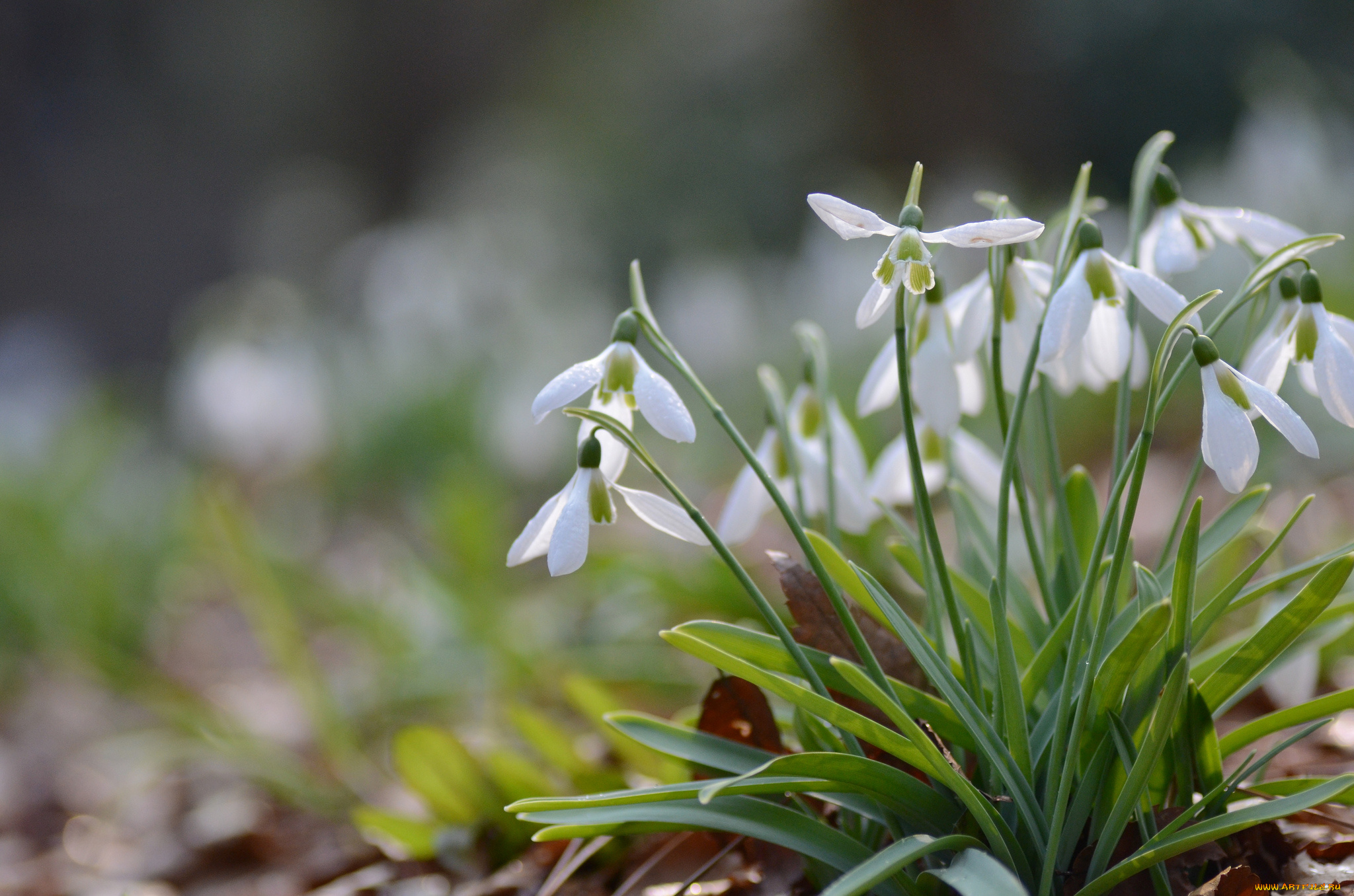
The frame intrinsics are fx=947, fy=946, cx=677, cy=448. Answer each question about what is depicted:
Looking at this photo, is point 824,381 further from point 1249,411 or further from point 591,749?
point 591,749

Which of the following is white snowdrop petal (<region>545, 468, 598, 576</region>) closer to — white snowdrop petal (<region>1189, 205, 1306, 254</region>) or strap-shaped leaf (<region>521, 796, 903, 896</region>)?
strap-shaped leaf (<region>521, 796, 903, 896</region>)

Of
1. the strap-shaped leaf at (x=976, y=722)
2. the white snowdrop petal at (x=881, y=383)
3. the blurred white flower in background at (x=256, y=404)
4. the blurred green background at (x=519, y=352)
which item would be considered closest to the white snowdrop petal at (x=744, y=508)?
the white snowdrop petal at (x=881, y=383)

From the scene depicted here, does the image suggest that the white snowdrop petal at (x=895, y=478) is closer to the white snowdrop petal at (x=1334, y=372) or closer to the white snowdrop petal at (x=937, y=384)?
the white snowdrop petal at (x=937, y=384)

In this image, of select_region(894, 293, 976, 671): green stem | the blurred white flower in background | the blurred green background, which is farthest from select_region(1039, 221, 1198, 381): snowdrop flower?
the blurred white flower in background

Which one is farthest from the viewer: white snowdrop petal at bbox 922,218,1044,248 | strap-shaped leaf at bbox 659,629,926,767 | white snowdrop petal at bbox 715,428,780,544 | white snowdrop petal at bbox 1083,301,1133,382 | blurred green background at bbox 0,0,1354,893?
blurred green background at bbox 0,0,1354,893

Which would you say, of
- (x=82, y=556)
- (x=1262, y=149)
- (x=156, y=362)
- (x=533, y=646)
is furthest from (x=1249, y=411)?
(x=156, y=362)
